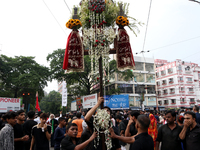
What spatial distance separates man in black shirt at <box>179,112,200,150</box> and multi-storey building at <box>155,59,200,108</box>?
133ft

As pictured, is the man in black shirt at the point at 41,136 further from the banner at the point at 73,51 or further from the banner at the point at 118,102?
the banner at the point at 118,102

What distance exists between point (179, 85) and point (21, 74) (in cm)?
3623

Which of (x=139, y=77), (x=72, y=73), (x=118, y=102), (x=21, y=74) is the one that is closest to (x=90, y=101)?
(x=118, y=102)

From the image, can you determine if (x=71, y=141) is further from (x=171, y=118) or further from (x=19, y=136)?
(x=171, y=118)

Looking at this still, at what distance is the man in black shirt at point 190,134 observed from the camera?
138 inches

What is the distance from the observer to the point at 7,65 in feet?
83.7

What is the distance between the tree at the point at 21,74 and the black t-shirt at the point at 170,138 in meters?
22.3

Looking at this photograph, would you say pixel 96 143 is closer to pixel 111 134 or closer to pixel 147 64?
pixel 111 134

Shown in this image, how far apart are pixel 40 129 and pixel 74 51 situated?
2.30 metres

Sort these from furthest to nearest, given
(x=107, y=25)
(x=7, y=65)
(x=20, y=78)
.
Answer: (x=7, y=65), (x=20, y=78), (x=107, y=25)

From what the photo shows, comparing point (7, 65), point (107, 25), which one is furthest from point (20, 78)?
point (107, 25)

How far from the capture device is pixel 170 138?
396 cm

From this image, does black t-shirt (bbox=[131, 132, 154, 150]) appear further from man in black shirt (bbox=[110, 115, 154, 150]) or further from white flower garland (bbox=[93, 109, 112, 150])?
white flower garland (bbox=[93, 109, 112, 150])

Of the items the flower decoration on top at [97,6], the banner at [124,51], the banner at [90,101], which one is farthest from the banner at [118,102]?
the flower decoration on top at [97,6]
